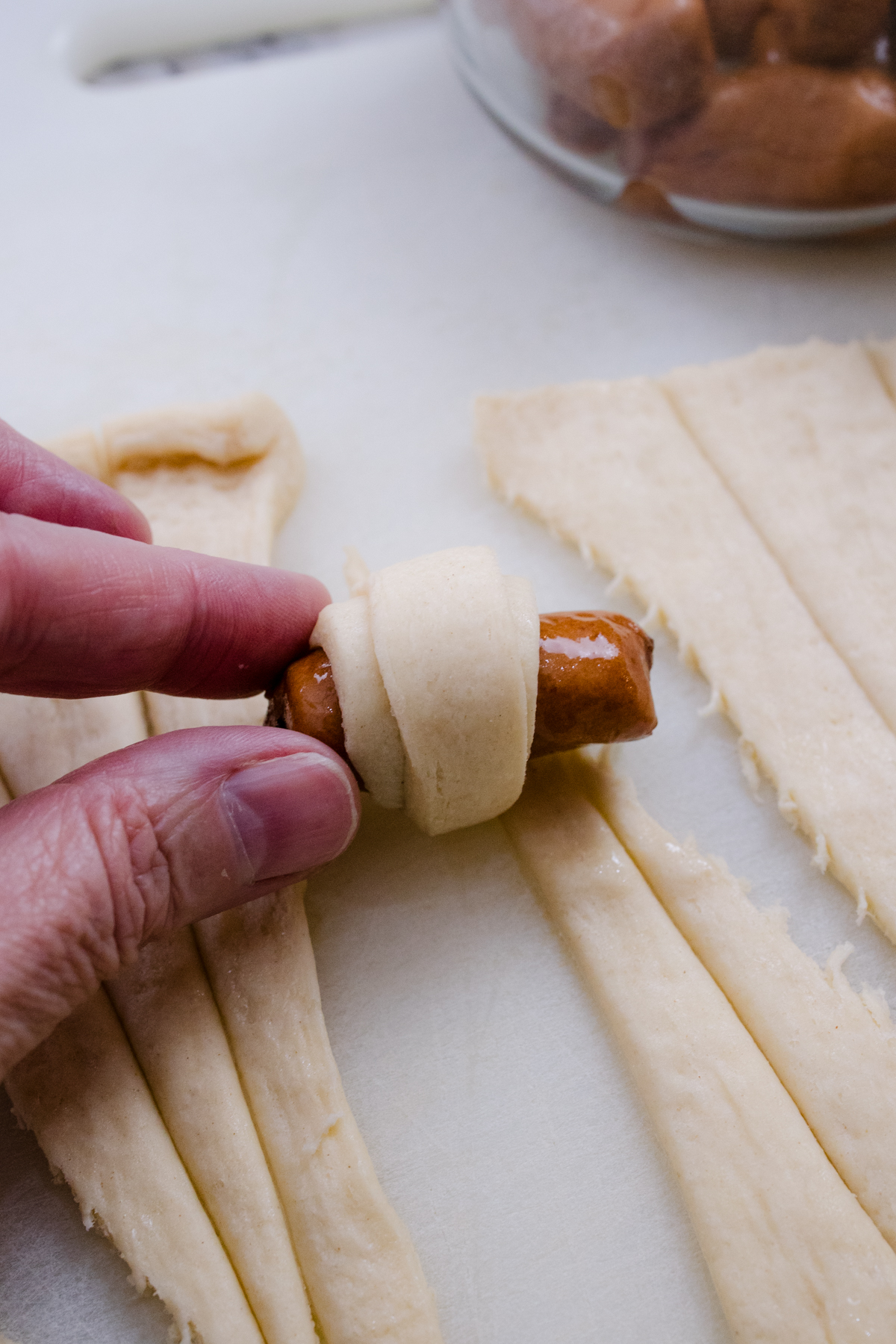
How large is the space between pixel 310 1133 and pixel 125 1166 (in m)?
0.33

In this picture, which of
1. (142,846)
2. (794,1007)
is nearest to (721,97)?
(794,1007)

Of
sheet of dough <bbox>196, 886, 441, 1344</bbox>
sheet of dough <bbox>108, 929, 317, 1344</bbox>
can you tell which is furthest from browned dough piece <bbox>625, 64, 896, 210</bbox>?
sheet of dough <bbox>108, 929, 317, 1344</bbox>

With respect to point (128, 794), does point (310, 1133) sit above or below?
below

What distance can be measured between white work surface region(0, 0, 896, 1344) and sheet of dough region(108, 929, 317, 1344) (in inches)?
9.0

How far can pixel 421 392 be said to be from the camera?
287 centimetres

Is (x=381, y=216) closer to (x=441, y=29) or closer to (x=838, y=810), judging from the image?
(x=441, y=29)

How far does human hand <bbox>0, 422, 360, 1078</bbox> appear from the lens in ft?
5.28

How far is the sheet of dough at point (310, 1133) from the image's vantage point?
1707mm

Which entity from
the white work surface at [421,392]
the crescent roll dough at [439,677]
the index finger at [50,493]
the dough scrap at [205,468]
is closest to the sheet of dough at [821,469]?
the white work surface at [421,392]

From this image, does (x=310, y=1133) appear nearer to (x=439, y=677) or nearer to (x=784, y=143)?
(x=439, y=677)

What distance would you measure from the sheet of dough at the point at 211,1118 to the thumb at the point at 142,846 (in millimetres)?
182

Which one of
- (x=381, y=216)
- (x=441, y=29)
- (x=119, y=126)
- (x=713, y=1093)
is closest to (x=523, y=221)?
(x=381, y=216)

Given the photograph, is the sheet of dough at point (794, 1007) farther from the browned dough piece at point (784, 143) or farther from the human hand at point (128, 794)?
the browned dough piece at point (784, 143)

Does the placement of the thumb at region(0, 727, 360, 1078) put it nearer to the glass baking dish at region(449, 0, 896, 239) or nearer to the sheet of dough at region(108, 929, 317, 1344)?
the sheet of dough at region(108, 929, 317, 1344)
